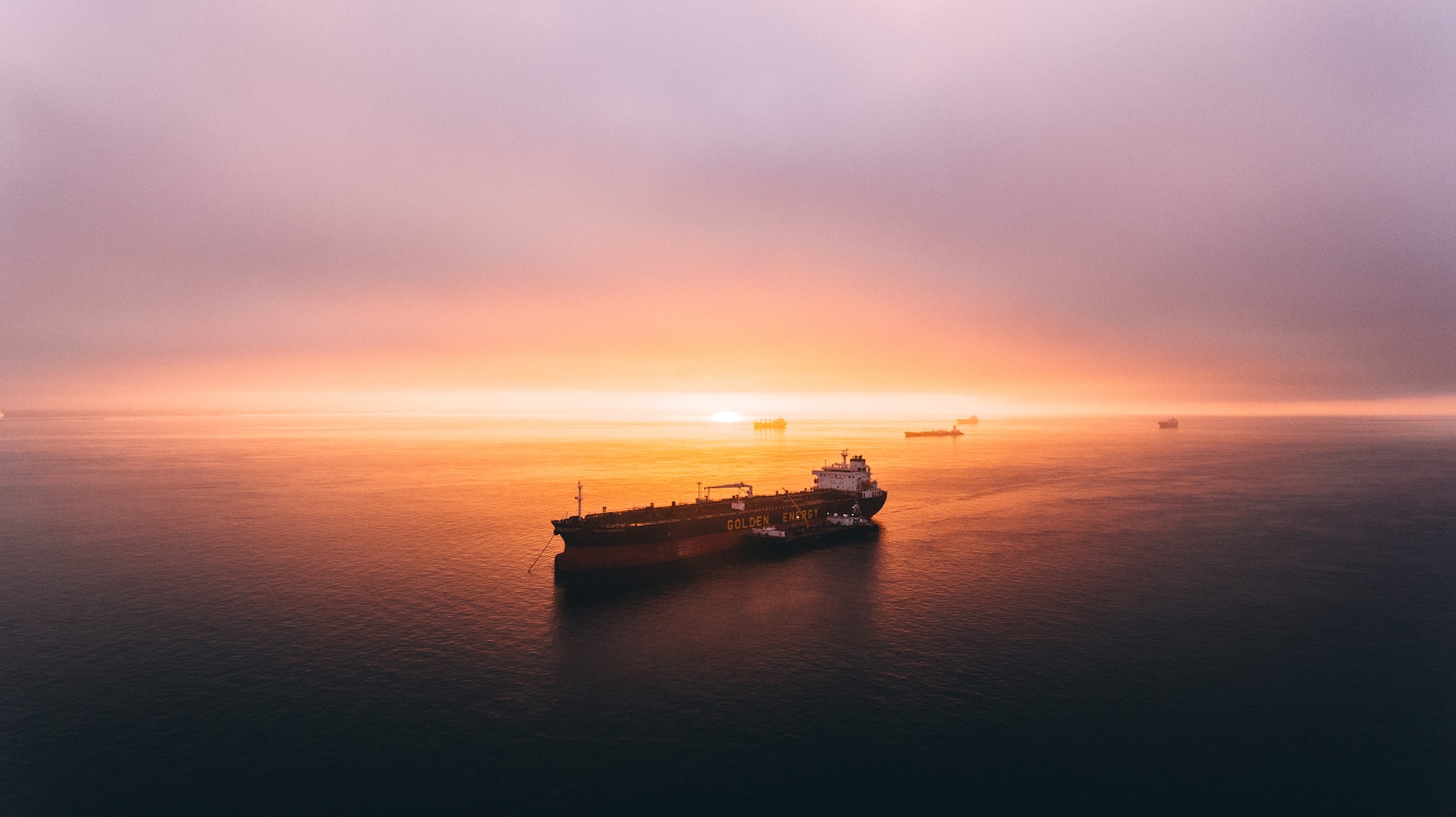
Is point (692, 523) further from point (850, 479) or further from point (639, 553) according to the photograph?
point (850, 479)

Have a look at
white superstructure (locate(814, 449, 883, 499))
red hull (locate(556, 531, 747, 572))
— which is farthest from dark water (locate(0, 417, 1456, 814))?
white superstructure (locate(814, 449, 883, 499))

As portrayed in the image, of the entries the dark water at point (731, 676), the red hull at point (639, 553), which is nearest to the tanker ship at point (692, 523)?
the red hull at point (639, 553)

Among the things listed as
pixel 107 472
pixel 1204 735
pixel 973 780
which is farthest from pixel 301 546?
pixel 107 472

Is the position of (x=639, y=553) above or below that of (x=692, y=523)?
below

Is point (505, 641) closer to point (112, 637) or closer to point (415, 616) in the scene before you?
point (415, 616)

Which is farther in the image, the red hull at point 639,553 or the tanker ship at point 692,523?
the tanker ship at point 692,523

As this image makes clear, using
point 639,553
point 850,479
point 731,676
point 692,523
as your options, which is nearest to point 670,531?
point 692,523

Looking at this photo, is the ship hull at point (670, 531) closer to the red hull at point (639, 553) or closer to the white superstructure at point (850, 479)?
the red hull at point (639, 553)
